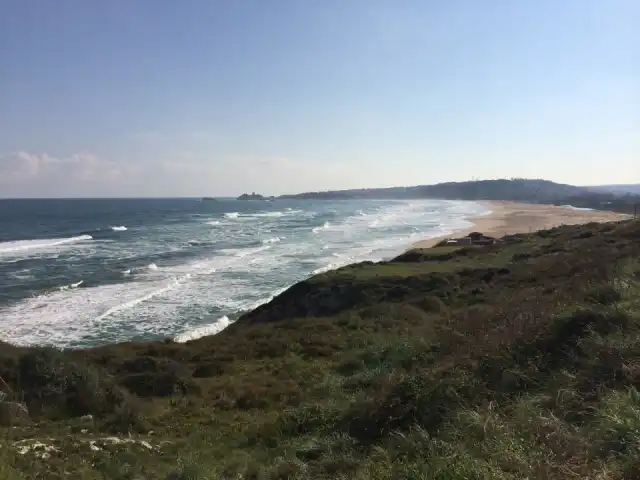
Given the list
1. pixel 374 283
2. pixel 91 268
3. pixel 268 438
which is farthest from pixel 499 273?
pixel 91 268

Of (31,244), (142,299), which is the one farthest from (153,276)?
(31,244)

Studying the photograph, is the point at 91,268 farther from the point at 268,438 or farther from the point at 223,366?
the point at 268,438

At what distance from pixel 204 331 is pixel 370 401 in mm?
16350

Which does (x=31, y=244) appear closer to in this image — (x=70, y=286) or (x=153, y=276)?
(x=70, y=286)

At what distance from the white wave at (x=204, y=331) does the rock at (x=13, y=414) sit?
1151 cm

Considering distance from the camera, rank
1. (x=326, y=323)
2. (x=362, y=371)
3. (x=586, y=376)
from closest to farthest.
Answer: (x=586, y=376), (x=362, y=371), (x=326, y=323)

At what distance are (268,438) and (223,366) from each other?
271 inches

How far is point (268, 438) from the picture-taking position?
29.5 feet

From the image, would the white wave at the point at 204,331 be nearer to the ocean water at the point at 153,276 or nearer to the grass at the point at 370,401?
the ocean water at the point at 153,276

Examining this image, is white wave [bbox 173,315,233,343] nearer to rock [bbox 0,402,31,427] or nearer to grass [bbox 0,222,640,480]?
grass [bbox 0,222,640,480]

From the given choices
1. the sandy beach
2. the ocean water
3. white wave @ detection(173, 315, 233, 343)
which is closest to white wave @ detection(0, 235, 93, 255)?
the ocean water

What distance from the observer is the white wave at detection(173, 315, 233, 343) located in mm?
22438

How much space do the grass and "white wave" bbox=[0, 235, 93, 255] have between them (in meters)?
48.2

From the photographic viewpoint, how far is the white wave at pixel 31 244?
57656mm
